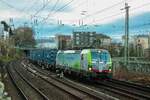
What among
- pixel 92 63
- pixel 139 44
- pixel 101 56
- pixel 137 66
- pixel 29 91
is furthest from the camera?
pixel 139 44

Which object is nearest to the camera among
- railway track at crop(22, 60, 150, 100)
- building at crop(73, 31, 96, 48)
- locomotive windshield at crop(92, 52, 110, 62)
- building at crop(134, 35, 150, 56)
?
railway track at crop(22, 60, 150, 100)

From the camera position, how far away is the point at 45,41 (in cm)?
11075

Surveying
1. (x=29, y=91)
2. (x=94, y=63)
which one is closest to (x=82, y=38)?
(x=94, y=63)

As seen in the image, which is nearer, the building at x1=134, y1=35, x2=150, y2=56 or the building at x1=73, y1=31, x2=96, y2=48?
the building at x1=134, y1=35, x2=150, y2=56

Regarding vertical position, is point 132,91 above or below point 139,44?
below

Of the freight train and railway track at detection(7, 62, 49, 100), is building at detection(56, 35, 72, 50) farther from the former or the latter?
railway track at detection(7, 62, 49, 100)

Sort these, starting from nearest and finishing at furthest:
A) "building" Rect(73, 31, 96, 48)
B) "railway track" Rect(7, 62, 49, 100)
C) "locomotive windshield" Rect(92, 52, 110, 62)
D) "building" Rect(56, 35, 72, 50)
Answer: "railway track" Rect(7, 62, 49, 100) → "locomotive windshield" Rect(92, 52, 110, 62) → "building" Rect(56, 35, 72, 50) → "building" Rect(73, 31, 96, 48)

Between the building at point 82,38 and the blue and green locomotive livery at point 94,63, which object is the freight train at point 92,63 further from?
the building at point 82,38

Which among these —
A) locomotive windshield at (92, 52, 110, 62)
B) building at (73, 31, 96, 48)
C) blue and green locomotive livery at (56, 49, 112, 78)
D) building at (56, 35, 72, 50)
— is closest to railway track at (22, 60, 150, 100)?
blue and green locomotive livery at (56, 49, 112, 78)

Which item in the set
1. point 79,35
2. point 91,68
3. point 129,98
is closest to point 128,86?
point 91,68

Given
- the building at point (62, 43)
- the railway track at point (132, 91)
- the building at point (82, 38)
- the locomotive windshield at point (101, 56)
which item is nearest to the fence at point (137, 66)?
the railway track at point (132, 91)

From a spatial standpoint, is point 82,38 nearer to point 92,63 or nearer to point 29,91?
point 92,63

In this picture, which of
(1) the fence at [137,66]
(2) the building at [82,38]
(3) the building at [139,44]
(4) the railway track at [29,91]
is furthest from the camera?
(2) the building at [82,38]

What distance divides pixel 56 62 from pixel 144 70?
13.0 metres
